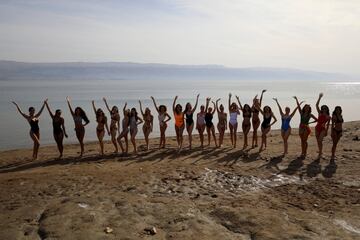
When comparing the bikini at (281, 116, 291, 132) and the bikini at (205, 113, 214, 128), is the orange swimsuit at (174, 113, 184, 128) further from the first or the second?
the bikini at (281, 116, 291, 132)

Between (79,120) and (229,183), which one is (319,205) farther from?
(79,120)

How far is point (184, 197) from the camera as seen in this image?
954 centimetres

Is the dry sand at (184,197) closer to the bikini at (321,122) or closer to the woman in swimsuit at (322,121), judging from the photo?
the woman in swimsuit at (322,121)

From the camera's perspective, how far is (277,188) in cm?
1042

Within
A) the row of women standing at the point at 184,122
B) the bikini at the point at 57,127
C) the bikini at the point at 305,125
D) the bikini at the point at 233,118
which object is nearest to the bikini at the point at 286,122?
the row of women standing at the point at 184,122

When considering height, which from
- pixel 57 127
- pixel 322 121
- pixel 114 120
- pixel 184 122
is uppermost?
pixel 322 121

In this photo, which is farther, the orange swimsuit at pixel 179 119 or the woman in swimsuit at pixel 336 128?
the orange swimsuit at pixel 179 119

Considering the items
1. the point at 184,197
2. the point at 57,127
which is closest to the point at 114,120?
the point at 57,127

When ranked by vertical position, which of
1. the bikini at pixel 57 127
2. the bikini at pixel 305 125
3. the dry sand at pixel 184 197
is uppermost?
the bikini at pixel 305 125

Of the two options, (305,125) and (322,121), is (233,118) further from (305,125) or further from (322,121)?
(322,121)

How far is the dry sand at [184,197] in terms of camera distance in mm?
7586

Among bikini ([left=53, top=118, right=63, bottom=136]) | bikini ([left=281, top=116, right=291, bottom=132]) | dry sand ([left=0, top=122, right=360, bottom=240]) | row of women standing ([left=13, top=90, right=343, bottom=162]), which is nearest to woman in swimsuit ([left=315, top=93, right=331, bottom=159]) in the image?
row of women standing ([left=13, top=90, right=343, bottom=162])

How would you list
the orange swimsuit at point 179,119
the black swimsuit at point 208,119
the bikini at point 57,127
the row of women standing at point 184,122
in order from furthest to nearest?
the black swimsuit at point 208,119 → the orange swimsuit at point 179,119 → the bikini at point 57,127 → the row of women standing at point 184,122

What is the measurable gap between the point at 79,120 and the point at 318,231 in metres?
9.66
